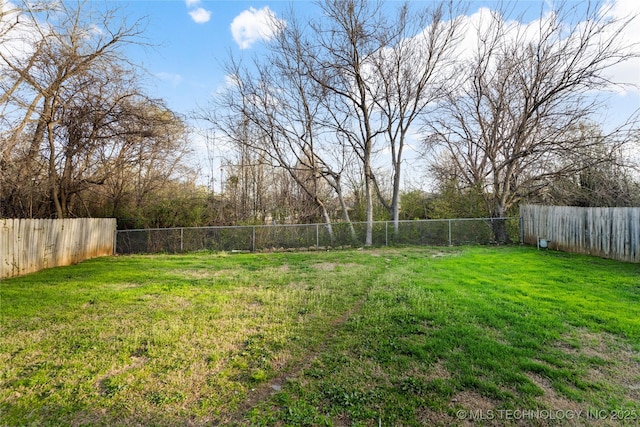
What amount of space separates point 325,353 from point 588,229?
31.8 feet

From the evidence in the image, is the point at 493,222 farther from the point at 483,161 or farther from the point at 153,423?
the point at 153,423

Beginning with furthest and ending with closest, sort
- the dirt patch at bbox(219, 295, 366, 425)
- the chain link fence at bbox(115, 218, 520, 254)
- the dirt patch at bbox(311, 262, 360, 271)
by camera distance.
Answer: the chain link fence at bbox(115, 218, 520, 254) < the dirt patch at bbox(311, 262, 360, 271) < the dirt patch at bbox(219, 295, 366, 425)

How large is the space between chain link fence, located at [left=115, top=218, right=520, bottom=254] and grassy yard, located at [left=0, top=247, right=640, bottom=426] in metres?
5.47

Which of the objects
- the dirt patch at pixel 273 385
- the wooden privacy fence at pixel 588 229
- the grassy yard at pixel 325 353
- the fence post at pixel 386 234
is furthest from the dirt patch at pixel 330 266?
the wooden privacy fence at pixel 588 229

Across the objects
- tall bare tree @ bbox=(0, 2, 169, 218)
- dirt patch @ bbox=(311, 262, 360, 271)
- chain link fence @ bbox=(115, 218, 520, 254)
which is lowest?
dirt patch @ bbox=(311, 262, 360, 271)

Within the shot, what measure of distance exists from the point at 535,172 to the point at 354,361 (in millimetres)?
12197

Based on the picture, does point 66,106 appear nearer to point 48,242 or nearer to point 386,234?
point 48,242

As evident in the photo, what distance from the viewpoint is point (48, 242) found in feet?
25.6

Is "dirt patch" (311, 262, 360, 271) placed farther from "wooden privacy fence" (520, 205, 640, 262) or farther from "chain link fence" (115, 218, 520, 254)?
"wooden privacy fence" (520, 205, 640, 262)

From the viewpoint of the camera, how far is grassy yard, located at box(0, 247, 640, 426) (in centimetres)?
Result: 204

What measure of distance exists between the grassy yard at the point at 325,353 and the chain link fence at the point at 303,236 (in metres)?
5.47

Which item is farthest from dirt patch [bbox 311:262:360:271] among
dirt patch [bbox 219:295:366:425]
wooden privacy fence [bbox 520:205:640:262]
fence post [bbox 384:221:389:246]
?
wooden privacy fence [bbox 520:205:640:262]

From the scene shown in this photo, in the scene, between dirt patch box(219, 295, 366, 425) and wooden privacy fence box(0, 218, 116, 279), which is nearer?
dirt patch box(219, 295, 366, 425)

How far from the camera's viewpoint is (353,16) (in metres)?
11.0
